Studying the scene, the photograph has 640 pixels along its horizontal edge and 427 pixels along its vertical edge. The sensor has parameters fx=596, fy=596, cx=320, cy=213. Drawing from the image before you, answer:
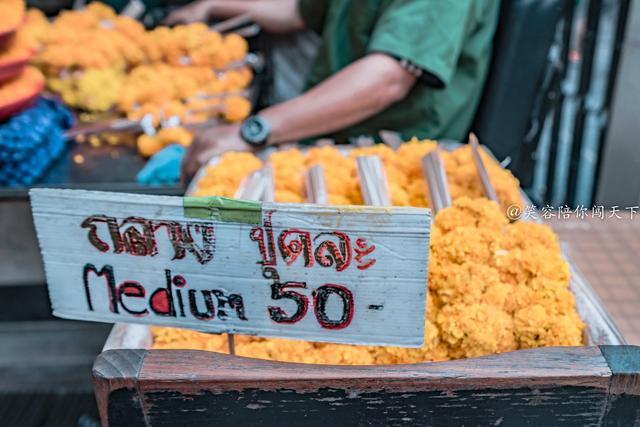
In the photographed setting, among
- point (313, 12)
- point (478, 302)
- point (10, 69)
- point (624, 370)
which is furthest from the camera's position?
point (313, 12)

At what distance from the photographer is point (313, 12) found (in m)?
2.87

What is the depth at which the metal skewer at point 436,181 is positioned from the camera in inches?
50.1

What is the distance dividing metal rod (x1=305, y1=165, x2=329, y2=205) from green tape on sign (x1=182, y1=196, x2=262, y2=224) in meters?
0.42

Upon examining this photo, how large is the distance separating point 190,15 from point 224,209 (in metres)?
2.82

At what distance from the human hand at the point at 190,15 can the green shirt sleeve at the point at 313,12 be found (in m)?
0.72

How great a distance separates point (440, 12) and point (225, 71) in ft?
3.88

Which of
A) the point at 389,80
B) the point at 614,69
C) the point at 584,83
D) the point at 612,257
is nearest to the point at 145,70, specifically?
the point at 389,80

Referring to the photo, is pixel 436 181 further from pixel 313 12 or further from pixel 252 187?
pixel 313 12

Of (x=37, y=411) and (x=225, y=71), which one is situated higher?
(x=225, y=71)

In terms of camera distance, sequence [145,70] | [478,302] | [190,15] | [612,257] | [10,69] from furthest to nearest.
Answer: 1. [190,15]
2. [145,70]
3. [612,257]
4. [10,69]
5. [478,302]

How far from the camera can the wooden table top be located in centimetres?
189

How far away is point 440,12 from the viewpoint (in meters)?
1.80

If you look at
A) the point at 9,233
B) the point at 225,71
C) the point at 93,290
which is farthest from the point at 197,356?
the point at 225,71

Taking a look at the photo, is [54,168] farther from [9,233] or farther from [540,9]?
[540,9]
